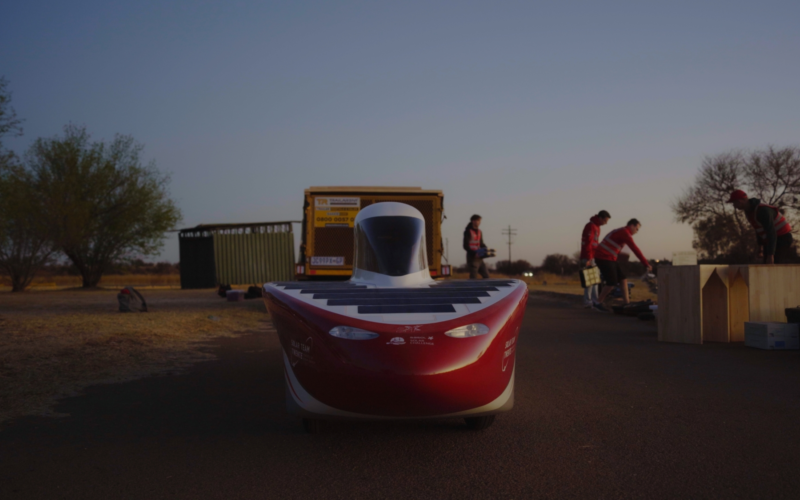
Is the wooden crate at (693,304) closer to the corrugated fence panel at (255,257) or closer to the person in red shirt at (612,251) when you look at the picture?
the person in red shirt at (612,251)

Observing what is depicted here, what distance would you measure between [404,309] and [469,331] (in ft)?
1.30

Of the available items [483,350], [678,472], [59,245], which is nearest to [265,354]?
[483,350]

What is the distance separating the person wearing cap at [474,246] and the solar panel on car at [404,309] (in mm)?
10807

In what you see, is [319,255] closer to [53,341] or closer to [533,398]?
[53,341]

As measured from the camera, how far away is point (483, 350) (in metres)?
3.55

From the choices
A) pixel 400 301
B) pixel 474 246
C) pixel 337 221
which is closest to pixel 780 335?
pixel 400 301

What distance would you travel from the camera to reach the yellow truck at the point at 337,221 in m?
13.5

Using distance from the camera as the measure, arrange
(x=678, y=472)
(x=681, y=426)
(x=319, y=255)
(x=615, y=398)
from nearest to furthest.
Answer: (x=678, y=472) < (x=681, y=426) < (x=615, y=398) < (x=319, y=255)

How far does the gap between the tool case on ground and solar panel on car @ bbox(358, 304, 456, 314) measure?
11.7 m

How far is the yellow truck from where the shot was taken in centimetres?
1350

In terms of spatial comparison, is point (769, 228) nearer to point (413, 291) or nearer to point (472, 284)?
point (472, 284)

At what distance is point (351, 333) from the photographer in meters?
3.42

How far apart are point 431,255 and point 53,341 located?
7786 millimetres

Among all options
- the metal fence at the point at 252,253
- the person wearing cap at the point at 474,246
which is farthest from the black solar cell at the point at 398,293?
the metal fence at the point at 252,253
